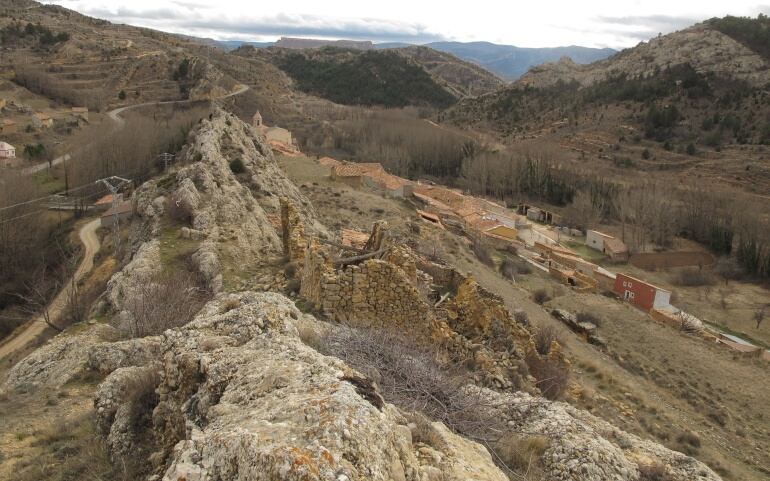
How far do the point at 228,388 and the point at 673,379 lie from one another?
20995mm

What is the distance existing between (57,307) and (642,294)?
1293 inches

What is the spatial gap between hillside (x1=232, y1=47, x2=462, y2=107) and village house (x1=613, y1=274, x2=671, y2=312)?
368 feet

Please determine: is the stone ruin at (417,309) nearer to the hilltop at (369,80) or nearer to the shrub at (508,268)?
the shrub at (508,268)

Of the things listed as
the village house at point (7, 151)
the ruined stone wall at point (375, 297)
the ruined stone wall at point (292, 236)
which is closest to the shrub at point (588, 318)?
the ruined stone wall at point (292, 236)

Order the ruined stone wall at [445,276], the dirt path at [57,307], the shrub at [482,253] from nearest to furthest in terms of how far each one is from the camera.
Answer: the ruined stone wall at [445,276], the dirt path at [57,307], the shrub at [482,253]

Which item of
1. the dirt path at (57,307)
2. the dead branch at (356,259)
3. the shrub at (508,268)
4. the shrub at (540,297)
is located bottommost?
the shrub at (508,268)

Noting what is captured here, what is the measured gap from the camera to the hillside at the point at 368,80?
145 metres

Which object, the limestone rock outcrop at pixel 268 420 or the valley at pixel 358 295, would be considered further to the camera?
the valley at pixel 358 295

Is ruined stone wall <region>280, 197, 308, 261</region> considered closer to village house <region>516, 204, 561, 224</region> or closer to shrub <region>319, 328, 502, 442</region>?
shrub <region>319, 328, 502, 442</region>

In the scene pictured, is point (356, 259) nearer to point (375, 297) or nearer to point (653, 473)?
point (375, 297)

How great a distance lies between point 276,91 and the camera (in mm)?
108625

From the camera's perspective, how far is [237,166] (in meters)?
23.2

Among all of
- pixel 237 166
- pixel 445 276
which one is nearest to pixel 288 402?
pixel 445 276

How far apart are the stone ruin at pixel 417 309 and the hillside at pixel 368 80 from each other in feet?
440
